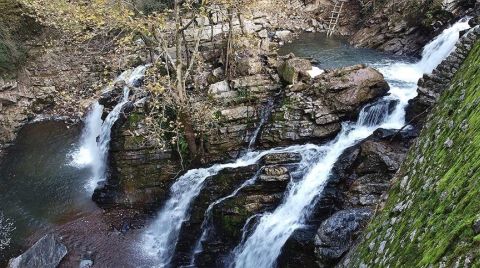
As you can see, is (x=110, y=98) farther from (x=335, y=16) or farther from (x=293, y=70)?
(x=335, y=16)

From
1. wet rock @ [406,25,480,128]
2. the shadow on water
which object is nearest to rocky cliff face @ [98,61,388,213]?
the shadow on water

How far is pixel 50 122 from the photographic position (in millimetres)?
23734

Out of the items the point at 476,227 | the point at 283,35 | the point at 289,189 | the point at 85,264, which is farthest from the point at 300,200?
the point at 283,35

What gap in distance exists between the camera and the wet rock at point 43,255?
1394cm

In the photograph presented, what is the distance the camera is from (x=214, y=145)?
16922 millimetres

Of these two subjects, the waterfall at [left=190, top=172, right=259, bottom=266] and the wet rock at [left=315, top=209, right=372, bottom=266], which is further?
the waterfall at [left=190, top=172, right=259, bottom=266]

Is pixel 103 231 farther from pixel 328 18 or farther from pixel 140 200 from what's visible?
pixel 328 18

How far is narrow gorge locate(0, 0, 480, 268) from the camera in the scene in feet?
40.6

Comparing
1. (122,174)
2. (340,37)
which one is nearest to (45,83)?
(122,174)

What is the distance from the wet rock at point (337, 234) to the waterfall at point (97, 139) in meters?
10.8

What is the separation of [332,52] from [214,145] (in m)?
13.0

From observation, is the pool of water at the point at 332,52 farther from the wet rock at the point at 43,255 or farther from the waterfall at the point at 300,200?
the wet rock at the point at 43,255

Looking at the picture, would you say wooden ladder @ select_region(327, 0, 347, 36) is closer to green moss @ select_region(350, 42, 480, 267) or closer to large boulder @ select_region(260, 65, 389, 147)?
large boulder @ select_region(260, 65, 389, 147)

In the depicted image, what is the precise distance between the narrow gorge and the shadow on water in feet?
0.25
